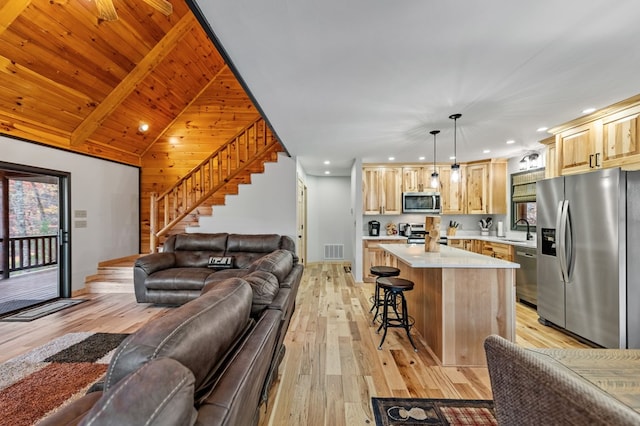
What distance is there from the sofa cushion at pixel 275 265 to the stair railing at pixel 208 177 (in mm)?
3455

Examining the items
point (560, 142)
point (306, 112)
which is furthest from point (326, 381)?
point (560, 142)

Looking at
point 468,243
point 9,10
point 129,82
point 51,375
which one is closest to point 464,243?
point 468,243

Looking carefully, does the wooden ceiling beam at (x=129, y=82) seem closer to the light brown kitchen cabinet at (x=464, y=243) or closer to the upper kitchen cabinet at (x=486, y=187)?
the upper kitchen cabinet at (x=486, y=187)

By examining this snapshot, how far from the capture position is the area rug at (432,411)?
1.81m

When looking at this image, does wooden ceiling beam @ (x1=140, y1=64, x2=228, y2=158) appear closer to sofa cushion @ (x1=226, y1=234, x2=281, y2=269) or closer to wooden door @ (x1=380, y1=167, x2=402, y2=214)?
sofa cushion @ (x1=226, y1=234, x2=281, y2=269)

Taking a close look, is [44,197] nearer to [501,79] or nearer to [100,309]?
[100,309]

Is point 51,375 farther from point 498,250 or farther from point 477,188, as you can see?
point 477,188

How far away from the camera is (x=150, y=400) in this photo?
639 mm

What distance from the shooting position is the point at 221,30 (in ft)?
5.79

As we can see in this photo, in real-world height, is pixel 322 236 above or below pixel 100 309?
above

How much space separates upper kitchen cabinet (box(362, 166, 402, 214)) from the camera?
19.8 feet

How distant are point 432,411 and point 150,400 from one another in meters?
1.95

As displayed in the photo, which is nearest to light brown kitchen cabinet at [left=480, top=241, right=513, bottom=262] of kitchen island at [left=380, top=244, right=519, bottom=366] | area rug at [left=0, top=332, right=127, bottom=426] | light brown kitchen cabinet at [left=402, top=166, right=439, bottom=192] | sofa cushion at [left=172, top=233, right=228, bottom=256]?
light brown kitchen cabinet at [left=402, top=166, right=439, bottom=192]

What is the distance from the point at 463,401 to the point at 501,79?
8.46 feet
